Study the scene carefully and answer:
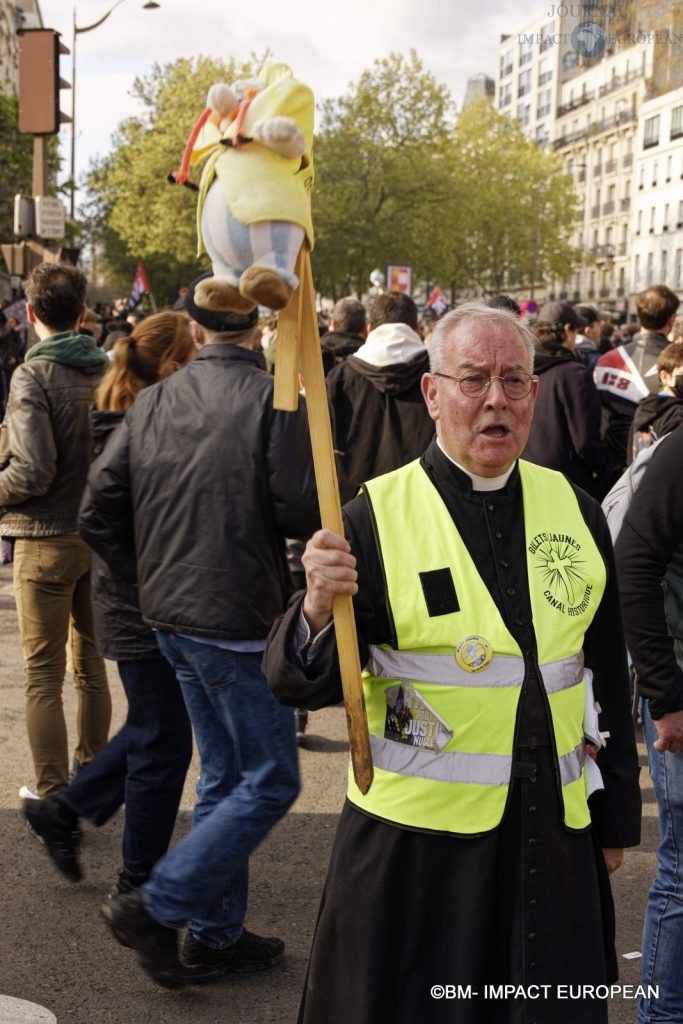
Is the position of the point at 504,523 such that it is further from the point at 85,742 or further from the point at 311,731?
the point at 311,731

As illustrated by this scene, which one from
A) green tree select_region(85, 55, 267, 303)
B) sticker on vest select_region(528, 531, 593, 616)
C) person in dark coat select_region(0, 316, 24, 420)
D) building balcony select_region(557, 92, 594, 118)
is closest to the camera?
sticker on vest select_region(528, 531, 593, 616)

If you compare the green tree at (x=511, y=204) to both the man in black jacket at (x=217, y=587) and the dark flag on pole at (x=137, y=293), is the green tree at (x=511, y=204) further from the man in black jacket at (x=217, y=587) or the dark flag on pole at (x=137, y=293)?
the man in black jacket at (x=217, y=587)

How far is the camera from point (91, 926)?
408 cm

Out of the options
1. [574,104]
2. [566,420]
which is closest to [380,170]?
[566,420]

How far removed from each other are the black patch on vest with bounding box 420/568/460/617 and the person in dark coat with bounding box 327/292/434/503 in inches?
140

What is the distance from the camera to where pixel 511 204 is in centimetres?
5759

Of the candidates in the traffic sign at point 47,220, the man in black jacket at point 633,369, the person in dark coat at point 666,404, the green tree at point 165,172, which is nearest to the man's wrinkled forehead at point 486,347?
the person in dark coat at point 666,404

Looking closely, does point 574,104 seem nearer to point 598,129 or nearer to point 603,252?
point 598,129

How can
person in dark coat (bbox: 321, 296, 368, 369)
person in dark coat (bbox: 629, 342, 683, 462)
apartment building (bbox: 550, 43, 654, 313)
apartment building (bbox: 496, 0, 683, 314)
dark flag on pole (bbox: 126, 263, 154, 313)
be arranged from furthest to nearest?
apartment building (bbox: 550, 43, 654, 313) → apartment building (bbox: 496, 0, 683, 314) → dark flag on pole (bbox: 126, 263, 154, 313) → person in dark coat (bbox: 321, 296, 368, 369) → person in dark coat (bbox: 629, 342, 683, 462)

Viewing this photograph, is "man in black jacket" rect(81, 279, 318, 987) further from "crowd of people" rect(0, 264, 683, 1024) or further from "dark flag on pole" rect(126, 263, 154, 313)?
"dark flag on pole" rect(126, 263, 154, 313)

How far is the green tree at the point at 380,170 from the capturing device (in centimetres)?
4059

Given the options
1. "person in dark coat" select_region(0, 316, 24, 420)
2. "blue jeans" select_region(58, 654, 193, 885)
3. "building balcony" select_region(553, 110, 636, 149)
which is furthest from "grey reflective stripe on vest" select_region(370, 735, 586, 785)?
"building balcony" select_region(553, 110, 636, 149)

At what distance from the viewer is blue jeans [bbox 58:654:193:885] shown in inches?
153

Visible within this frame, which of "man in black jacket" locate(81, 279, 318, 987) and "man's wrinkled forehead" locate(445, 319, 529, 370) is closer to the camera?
"man's wrinkled forehead" locate(445, 319, 529, 370)
